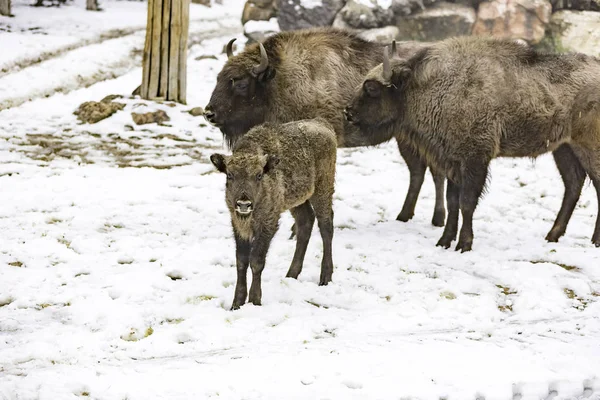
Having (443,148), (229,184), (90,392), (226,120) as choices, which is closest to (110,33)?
(226,120)

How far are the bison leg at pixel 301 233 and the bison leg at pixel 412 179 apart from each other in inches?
92.8

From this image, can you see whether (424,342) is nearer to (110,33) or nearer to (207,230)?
(207,230)

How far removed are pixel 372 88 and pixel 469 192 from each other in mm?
1503

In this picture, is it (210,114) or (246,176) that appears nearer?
(246,176)

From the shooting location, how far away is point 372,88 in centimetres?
750

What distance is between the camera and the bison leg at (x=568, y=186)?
7.70 meters

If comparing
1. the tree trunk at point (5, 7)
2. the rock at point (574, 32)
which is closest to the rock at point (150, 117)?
the rock at point (574, 32)

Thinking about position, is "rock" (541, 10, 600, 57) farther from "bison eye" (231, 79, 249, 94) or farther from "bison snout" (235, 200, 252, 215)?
"bison snout" (235, 200, 252, 215)

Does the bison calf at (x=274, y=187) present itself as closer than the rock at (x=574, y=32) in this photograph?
Yes

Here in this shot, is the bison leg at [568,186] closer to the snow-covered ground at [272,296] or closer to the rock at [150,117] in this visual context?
the snow-covered ground at [272,296]

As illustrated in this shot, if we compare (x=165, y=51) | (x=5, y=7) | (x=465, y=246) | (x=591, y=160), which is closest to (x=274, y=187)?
(x=465, y=246)

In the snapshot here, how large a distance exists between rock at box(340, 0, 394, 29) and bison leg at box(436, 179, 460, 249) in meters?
7.88

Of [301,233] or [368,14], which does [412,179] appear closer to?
[301,233]

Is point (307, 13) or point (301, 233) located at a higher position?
point (307, 13)
